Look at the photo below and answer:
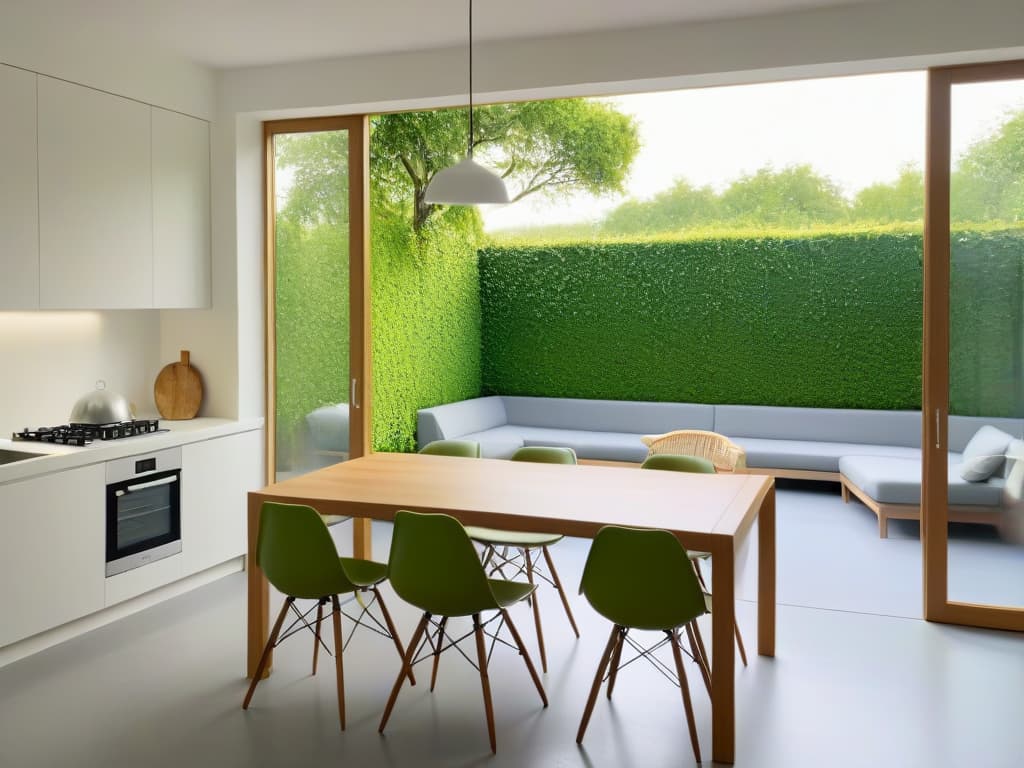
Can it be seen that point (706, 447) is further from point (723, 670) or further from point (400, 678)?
point (400, 678)

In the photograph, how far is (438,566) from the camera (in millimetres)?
3309

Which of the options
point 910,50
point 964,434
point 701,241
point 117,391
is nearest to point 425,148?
point 701,241

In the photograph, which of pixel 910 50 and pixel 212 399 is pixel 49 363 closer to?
pixel 212 399

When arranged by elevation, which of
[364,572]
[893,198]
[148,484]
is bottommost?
[364,572]

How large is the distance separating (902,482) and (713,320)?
10.2ft

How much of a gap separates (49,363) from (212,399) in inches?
37.7

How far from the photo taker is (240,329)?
5.59 meters

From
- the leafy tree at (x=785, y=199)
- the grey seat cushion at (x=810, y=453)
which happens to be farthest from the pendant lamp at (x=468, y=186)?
the leafy tree at (x=785, y=199)

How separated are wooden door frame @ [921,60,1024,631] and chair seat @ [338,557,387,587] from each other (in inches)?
106

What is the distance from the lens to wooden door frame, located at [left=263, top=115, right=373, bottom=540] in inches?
217

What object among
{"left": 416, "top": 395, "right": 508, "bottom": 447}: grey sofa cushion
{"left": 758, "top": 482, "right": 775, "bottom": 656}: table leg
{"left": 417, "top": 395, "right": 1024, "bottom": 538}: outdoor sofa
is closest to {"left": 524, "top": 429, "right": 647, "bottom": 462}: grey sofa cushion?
{"left": 417, "top": 395, "right": 1024, "bottom": 538}: outdoor sofa

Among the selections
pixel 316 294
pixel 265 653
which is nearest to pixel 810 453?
pixel 316 294

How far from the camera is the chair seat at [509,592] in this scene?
137 inches

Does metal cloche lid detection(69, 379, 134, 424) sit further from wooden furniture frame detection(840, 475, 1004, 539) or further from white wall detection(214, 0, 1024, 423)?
wooden furniture frame detection(840, 475, 1004, 539)
